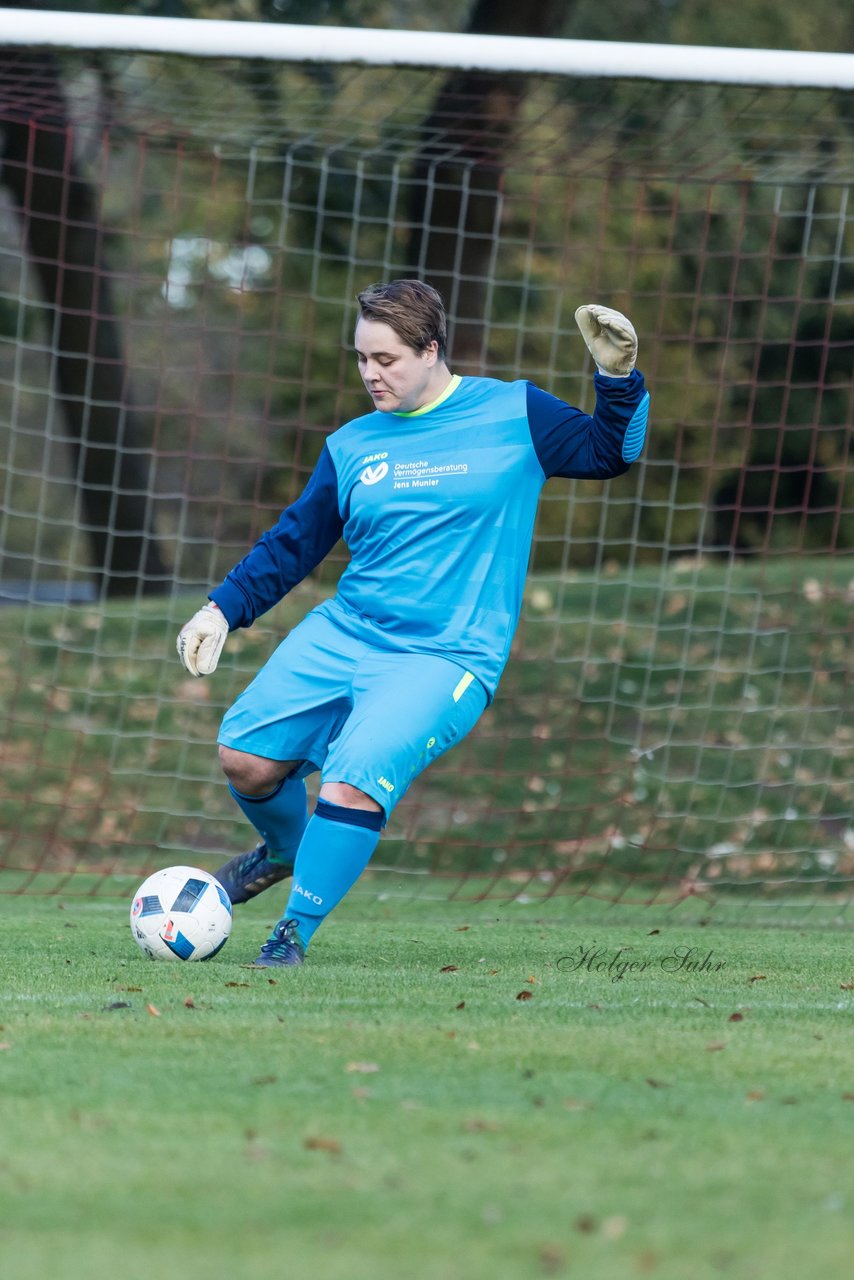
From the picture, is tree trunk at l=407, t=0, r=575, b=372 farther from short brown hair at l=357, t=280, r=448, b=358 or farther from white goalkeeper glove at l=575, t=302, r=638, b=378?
white goalkeeper glove at l=575, t=302, r=638, b=378

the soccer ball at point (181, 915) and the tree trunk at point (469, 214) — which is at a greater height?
the tree trunk at point (469, 214)

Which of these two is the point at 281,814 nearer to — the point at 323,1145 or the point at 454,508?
the point at 454,508

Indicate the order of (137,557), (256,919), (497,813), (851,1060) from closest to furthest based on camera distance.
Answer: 1. (851,1060)
2. (256,919)
3. (497,813)
4. (137,557)

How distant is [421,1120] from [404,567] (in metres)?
2.24

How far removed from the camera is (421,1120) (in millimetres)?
2963

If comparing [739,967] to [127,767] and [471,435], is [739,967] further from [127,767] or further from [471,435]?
[127,767]

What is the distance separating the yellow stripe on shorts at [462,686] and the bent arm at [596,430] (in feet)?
2.20

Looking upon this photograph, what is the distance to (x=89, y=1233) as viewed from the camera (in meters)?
2.36

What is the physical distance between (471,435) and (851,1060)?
7.27 feet

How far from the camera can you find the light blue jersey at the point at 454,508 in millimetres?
4902

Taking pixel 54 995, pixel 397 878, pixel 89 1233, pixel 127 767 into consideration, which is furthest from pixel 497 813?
pixel 89 1233

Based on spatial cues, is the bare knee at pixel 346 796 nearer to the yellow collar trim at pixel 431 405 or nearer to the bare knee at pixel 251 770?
the bare knee at pixel 251 770

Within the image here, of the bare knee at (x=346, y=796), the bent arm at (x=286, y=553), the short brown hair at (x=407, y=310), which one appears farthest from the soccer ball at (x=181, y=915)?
the short brown hair at (x=407, y=310)

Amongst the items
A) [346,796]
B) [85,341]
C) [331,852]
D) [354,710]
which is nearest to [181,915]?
[331,852]
